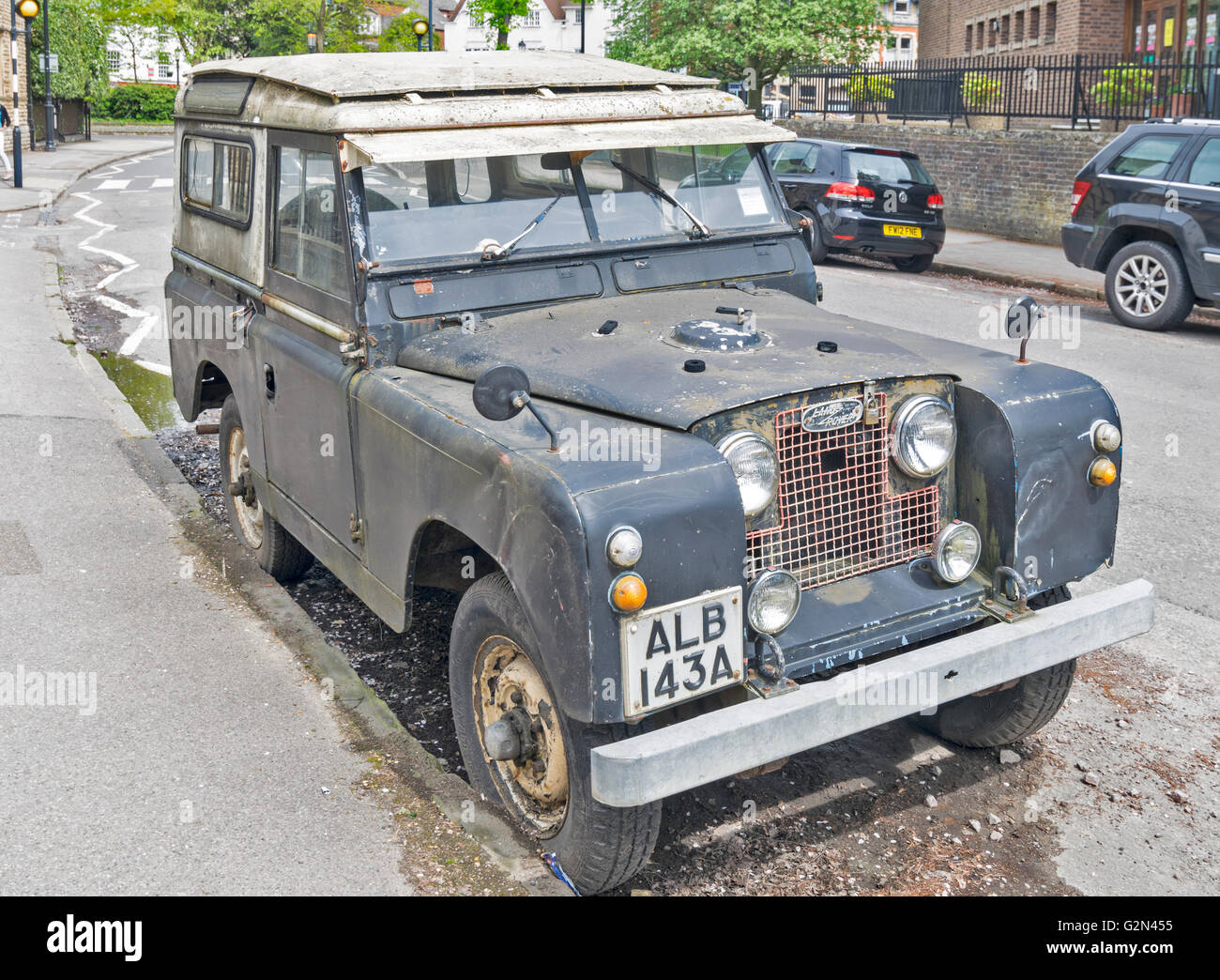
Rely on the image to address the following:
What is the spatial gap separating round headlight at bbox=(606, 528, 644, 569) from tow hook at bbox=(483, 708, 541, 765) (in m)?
0.78

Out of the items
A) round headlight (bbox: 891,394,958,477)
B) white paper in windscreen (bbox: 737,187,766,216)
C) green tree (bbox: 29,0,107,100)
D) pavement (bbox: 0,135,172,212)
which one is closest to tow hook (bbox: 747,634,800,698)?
round headlight (bbox: 891,394,958,477)

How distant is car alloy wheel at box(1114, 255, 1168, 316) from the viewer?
1319cm

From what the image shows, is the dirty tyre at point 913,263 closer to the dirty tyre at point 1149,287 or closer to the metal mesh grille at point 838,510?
the dirty tyre at point 1149,287

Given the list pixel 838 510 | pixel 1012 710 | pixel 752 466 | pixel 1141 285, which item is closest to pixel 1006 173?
pixel 1141 285

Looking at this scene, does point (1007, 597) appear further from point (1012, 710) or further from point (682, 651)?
point (682, 651)

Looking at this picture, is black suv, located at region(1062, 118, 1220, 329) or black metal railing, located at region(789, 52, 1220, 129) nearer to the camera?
black suv, located at region(1062, 118, 1220, 329)

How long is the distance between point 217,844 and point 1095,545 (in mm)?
3006

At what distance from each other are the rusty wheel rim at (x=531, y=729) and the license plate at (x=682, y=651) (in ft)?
1.21

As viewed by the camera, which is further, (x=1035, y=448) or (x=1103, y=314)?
(x=1103, y=314)

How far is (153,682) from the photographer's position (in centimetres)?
516

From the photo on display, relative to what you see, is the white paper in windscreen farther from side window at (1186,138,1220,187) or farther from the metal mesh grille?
side window at (1186,138,1220,187)

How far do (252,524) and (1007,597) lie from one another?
4019 millimetres
